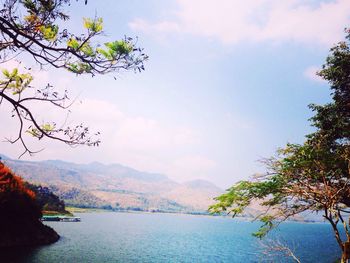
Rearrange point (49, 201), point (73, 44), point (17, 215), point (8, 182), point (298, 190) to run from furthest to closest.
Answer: point (49, 201) < point (17, 215) < point (8, 182) < point (298, 190) < point (73, 44)

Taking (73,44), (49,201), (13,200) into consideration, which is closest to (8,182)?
(13,200)

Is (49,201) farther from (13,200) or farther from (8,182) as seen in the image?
(8,182)

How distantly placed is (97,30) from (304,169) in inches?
381

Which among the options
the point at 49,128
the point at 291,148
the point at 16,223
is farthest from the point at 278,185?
the point at 16,223

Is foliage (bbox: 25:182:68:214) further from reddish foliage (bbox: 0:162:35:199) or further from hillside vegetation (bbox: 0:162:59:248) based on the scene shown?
reddish foliage (bbox: 0:162:35:199)

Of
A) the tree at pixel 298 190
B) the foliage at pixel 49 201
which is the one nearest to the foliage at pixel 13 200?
the tree at pixel 298 190

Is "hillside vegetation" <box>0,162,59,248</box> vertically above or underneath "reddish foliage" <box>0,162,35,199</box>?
underneath

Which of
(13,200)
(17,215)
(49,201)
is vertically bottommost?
(49,201)

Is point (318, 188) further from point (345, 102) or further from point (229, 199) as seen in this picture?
point (345, 102)

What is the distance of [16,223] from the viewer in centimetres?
5062

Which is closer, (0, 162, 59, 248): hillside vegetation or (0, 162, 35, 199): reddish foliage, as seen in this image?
(0, 162, 59, 248): hillside vegetation

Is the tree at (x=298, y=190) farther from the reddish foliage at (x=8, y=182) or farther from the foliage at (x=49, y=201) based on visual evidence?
the foliage at (x=49, y=201)

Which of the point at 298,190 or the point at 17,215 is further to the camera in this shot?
the point at 17,215

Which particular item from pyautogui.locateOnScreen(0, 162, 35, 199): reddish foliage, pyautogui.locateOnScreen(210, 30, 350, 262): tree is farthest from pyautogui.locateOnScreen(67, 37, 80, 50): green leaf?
pyautogui.locateOnScreen(0, 162, 35, 199): reddish foliage
